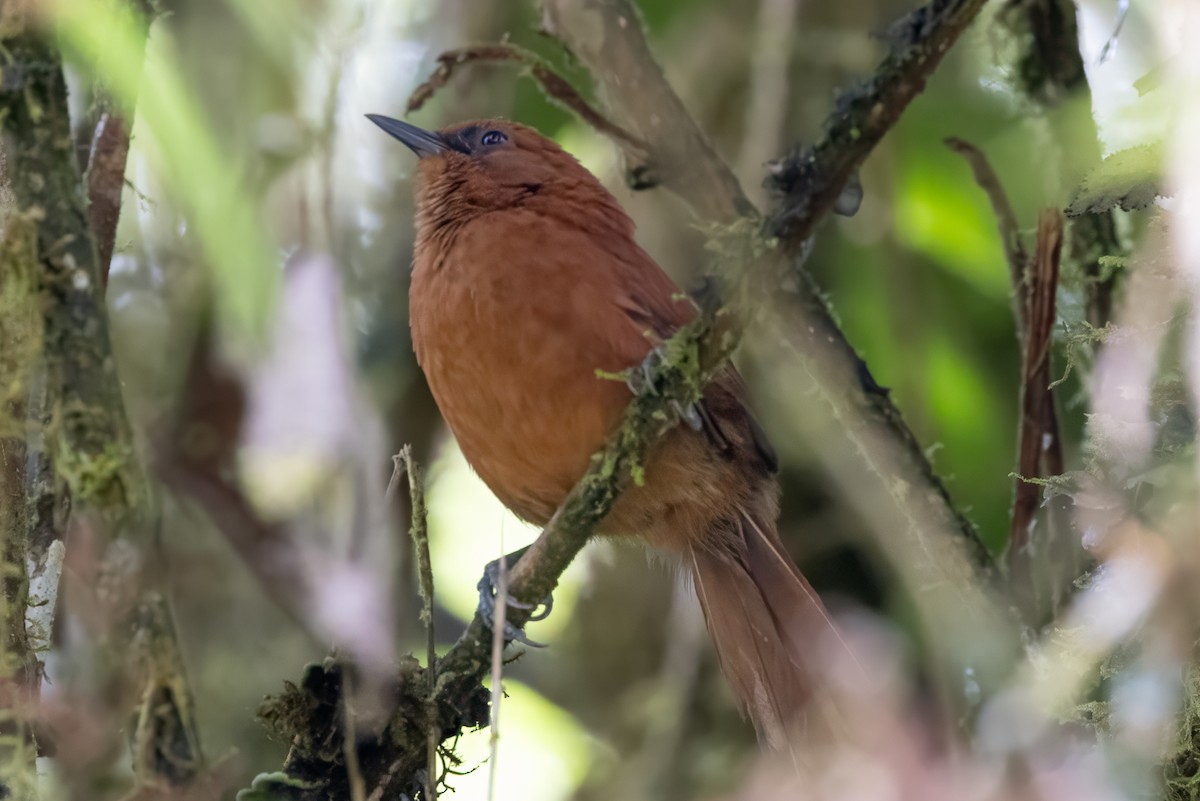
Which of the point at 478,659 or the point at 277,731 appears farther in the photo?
the point at 478,659

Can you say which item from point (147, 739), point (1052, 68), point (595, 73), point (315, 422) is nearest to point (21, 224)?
point (147, 739)

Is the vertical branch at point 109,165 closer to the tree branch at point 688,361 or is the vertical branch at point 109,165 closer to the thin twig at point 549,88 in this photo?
the thin twig at point 549,88

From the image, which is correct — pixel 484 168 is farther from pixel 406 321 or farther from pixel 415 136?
pixel 406 321

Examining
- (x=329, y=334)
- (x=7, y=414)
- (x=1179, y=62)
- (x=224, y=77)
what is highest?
(x=224, y=77)

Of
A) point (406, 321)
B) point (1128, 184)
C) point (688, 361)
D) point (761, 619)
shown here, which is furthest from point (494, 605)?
point (406, 321)

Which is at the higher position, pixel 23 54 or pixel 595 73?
pixel 595 73

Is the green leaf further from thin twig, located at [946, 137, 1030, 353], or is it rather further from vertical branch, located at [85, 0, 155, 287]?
vertical branch, located at [85, 0, 155, 287]

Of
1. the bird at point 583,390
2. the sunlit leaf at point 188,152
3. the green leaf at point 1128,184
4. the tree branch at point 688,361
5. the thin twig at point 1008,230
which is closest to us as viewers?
the green leaf at point 1128,184

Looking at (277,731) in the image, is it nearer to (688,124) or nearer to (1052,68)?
(688,124)

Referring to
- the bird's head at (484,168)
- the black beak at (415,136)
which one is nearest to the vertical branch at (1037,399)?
the bird's head at (484,168)
